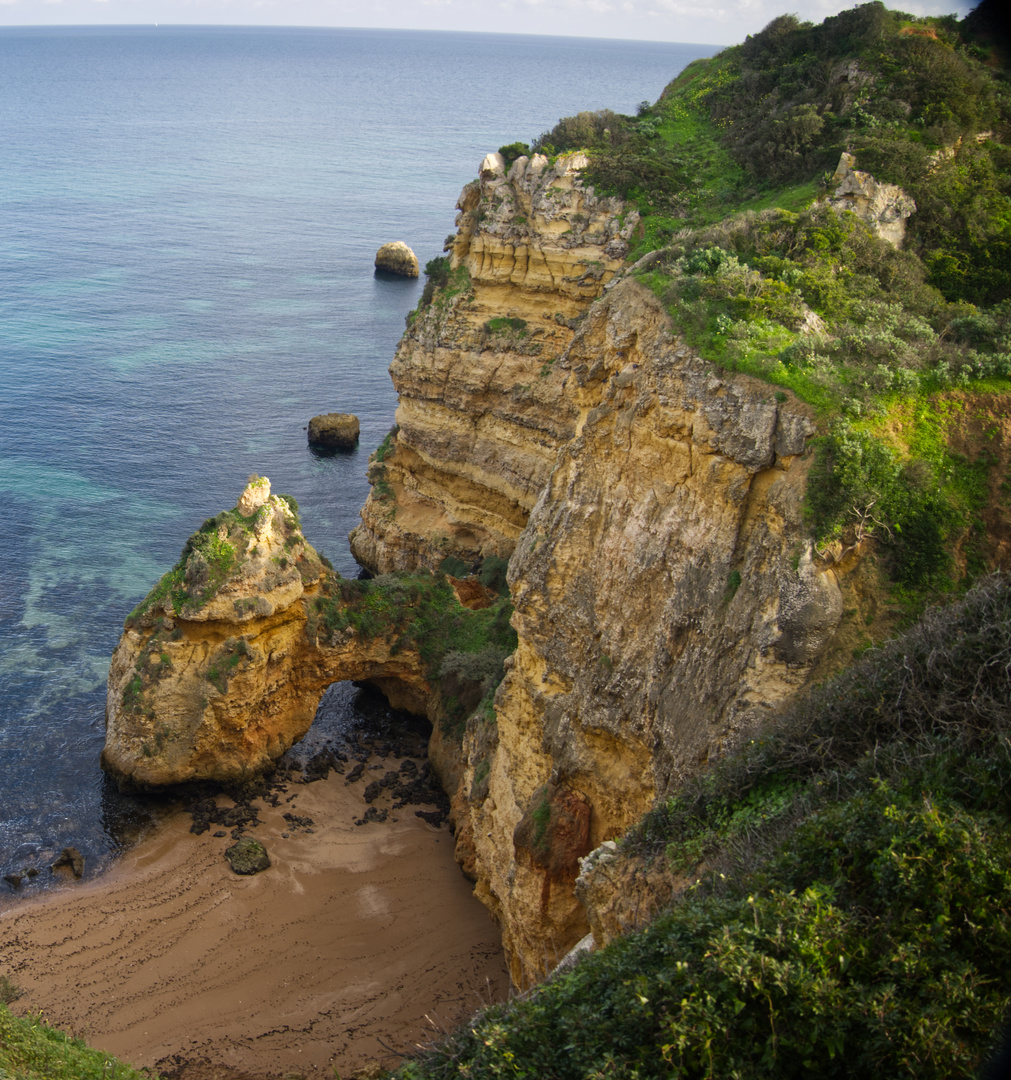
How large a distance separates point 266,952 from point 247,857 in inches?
146

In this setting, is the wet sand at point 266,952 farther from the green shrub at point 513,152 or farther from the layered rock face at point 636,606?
the green shrub at point 513,152

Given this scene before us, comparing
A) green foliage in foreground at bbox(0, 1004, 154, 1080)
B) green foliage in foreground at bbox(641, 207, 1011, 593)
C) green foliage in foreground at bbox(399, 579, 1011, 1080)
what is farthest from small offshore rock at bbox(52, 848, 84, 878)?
green foliage in foreground at bbox(641, 207, 1011, 593)

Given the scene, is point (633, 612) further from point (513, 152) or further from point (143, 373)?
point (143, 373)

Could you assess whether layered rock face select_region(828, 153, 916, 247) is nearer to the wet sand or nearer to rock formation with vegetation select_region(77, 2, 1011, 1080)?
rock formation with vegetation select_region(77, 2, 1011, 1080)

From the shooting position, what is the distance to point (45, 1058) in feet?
51.0

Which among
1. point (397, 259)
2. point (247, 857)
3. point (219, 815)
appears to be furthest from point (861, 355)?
point (397, 259)

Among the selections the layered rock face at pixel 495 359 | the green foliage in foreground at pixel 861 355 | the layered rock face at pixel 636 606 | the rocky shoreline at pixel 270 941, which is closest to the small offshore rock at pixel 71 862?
the rocky shoreline at pixel 270 941

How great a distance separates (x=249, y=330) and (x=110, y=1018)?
210ft

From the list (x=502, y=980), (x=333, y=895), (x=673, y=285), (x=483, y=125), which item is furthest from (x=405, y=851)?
(x=483, y=125)

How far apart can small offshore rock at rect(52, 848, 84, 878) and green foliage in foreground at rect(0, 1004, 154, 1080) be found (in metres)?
12.2

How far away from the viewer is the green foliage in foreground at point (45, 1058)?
14711 millimetres

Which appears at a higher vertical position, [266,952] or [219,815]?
[219,815]

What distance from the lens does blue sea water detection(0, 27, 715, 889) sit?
37250 millimetres

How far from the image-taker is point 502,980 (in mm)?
25594
